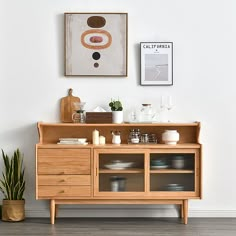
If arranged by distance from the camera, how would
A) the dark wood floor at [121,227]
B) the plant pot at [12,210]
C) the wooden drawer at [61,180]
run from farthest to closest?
the plant pot at [12,210], the wooden drawer at [61,180], the dark wood floor at [121,227]

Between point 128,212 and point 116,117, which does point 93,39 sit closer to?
point 116,117

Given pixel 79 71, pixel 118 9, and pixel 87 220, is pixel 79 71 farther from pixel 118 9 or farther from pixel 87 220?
pixel 87 220

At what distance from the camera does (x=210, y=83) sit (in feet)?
17.9

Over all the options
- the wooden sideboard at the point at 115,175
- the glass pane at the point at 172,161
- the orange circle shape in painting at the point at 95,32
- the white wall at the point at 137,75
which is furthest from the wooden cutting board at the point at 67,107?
the glass pane at the point at 172,161

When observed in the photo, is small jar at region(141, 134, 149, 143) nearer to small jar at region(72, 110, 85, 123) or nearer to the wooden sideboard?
the wooden sideboard

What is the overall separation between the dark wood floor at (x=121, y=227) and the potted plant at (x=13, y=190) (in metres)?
0.09

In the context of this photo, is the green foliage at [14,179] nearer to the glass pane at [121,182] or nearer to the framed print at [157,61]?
the glass pane at [121,182]

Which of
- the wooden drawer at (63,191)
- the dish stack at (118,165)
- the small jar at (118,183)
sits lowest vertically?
the wooden drawer at (63,191)

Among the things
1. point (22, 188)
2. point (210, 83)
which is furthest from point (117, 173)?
point (210, 83)

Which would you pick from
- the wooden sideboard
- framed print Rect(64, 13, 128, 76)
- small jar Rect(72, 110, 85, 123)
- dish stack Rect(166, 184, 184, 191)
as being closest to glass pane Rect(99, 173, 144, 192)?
the wooden sideboard

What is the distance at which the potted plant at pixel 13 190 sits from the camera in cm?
521

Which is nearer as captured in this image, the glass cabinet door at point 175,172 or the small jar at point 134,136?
the glass cabinet door at point 175,172

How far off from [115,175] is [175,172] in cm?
56

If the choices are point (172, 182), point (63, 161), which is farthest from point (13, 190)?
point (172, 182)
